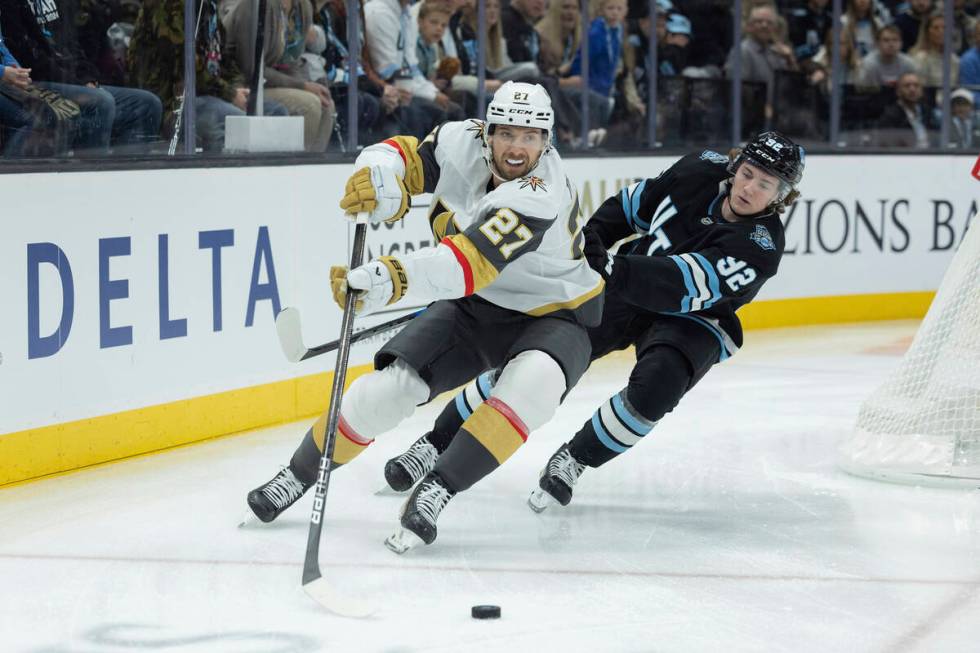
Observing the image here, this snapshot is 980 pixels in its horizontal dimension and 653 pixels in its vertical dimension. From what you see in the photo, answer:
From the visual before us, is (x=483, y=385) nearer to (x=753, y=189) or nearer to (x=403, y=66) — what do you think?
(x=753, y=189)

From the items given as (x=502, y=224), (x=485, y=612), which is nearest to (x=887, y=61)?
(x=502, y=224)

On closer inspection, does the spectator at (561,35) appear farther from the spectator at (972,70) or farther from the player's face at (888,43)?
the spectator at (972,70)

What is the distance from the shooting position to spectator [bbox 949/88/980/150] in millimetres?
7652

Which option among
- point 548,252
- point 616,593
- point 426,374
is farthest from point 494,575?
point 548,252

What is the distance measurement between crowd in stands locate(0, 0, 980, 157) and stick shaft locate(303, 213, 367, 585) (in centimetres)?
121

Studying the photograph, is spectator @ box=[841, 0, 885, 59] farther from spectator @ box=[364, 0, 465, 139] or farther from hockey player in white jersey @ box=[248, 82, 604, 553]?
hockey player in white jersey @ box=[248, 82, 604, 553]

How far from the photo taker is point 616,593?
296 centimetres

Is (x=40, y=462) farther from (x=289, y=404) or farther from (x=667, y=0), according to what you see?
(x=667, y=0)

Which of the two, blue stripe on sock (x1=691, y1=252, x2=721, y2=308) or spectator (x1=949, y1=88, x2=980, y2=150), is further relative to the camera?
spectator (x1=949, y1=88, x2=980, y2=150)

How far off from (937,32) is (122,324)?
204 inches

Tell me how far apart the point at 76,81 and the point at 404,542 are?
178 cm

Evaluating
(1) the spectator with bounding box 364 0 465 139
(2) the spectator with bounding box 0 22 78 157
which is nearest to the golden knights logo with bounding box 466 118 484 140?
(2) the spectator with bounding box 0 22 78 157

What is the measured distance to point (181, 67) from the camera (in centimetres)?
450

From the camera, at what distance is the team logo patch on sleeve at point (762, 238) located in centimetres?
352
